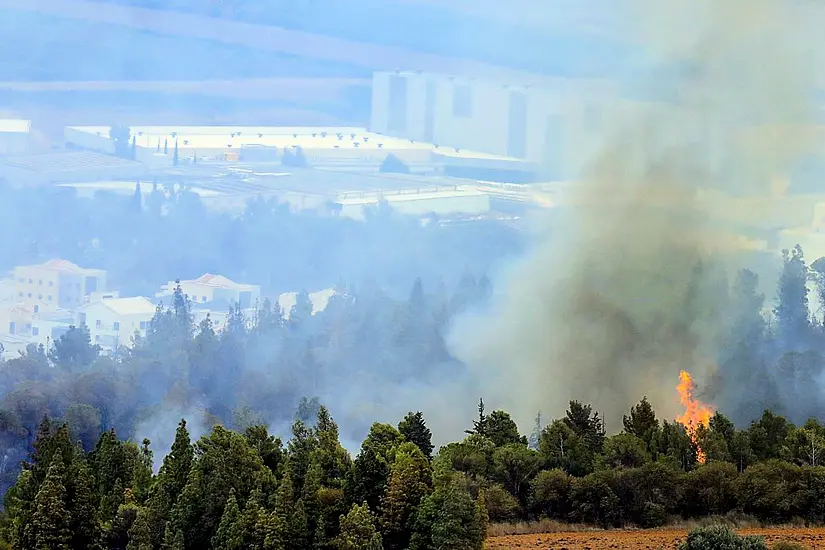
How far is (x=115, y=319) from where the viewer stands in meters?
38.0

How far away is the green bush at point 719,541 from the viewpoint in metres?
16.6

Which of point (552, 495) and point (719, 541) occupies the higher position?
point (552, 495)

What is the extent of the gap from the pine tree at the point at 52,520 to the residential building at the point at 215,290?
22234 mm

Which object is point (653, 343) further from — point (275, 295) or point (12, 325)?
point (12, 325)

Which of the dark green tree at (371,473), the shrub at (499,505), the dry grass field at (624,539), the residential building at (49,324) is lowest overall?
the dry grass field at (624,539)

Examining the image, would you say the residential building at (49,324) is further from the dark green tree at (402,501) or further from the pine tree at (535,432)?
the dark green tree at (402,501)

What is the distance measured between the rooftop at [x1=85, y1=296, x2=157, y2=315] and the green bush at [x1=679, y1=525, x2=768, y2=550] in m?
24.4

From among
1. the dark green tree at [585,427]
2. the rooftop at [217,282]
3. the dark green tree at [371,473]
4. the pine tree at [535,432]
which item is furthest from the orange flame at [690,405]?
the dark green tree at [371,473]

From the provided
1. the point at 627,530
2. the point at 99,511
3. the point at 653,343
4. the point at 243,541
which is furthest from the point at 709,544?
the point at 653,343

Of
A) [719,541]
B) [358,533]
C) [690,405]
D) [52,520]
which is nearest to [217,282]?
[690,405]

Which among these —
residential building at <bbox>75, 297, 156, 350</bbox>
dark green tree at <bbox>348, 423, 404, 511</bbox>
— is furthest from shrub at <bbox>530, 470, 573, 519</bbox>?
residential building at <bbox>75, 297, 156, 350</bbox>

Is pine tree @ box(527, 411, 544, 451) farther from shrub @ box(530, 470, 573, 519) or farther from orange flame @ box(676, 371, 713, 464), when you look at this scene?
shrub @ box(530, 470, 573, 519)

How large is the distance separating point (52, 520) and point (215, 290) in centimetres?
2289

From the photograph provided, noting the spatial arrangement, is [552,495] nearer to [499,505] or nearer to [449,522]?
[499,505]
